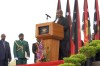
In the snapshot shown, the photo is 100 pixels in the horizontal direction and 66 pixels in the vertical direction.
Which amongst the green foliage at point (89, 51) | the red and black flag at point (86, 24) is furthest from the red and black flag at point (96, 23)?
the green foliage at point (89, 51)

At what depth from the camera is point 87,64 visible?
606cm

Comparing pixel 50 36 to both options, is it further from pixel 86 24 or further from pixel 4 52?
pixel 86 24

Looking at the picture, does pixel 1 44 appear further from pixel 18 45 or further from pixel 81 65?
pixel 81 65

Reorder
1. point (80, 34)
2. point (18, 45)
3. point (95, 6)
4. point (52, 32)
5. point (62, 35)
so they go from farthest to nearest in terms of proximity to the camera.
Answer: point (95, 6) < point (80, 34) < point (18, 45) < point (62, 35) < point (52, 32)

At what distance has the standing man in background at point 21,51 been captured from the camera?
916 cm

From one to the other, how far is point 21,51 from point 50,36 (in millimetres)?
1681

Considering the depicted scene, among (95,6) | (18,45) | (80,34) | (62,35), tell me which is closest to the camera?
(62,35)

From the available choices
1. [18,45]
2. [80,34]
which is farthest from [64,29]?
[80,34]

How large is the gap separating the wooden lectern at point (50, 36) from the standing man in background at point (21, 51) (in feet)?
4.07

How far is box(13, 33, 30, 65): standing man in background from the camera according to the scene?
9.16 meters

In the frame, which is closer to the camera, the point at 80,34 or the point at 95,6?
the point at 80,34

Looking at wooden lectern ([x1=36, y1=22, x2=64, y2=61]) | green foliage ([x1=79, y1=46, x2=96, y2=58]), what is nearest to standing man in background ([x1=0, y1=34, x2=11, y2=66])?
wooden lectern ([x1=36, y1=22, x2=64, y2=61])

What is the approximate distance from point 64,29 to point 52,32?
84 cm

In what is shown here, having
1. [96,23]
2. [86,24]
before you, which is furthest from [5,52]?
[96,23]
